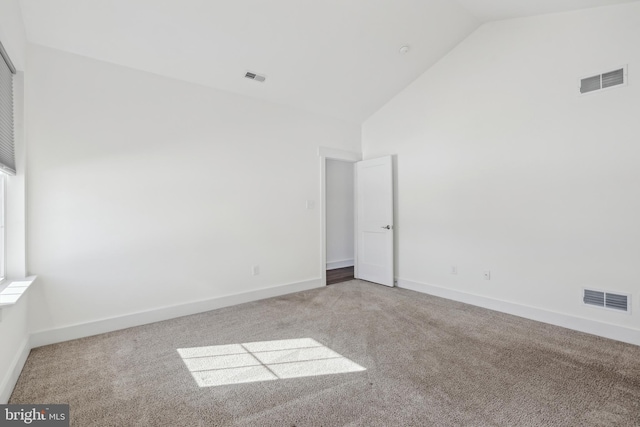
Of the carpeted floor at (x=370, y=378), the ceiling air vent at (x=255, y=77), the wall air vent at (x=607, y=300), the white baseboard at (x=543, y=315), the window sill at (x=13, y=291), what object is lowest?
the carpeted floor at (x=370, y=378)

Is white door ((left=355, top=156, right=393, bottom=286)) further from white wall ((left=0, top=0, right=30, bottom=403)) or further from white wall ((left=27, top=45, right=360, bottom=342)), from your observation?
white wall ((left=0, top=0, right=30, bottom=403))

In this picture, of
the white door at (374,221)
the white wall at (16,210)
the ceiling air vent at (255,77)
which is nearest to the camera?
the white wall at (16,210)

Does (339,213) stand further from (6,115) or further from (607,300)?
(6,115)

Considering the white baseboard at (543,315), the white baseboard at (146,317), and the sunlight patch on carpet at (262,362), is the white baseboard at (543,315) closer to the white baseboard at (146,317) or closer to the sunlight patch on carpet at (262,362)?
the white baseboard at (146,317)

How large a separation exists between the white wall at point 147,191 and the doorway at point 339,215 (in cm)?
187

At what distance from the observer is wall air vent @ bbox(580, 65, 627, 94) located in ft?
8.99

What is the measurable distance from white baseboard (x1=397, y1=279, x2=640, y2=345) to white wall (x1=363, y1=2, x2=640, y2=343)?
5 centimetres

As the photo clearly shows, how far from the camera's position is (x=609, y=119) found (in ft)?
9.18

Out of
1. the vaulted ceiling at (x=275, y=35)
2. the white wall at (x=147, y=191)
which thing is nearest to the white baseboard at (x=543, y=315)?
the white wall at (x=147, y=191)

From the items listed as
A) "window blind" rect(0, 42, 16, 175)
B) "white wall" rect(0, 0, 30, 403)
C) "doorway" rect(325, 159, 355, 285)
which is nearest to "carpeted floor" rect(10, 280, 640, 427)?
"white wall" rect(0, 0, 30, 403)

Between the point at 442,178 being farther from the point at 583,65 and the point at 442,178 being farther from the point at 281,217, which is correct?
the point at 281,217

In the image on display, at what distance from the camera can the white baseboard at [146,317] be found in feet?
8.93

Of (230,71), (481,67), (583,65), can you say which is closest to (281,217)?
(230,71)

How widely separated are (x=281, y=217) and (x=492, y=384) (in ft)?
9.92
